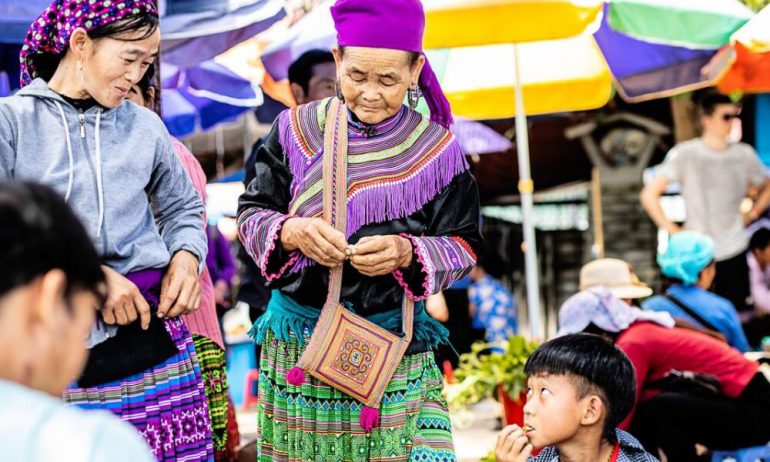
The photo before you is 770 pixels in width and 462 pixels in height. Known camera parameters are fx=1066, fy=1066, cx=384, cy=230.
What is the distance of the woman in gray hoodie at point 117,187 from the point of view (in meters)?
2.73

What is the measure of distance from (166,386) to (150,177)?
589mm

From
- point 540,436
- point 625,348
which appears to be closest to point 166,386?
point 540,436

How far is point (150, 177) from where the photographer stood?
2986 millimetres

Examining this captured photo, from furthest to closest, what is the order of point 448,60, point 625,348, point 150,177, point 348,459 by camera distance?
point 448,60, point 625,348, point 348,459, point 150,177

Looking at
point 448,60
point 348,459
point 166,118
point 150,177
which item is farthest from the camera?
point 166,118

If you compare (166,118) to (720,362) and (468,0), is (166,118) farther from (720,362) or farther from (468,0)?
(720,362)

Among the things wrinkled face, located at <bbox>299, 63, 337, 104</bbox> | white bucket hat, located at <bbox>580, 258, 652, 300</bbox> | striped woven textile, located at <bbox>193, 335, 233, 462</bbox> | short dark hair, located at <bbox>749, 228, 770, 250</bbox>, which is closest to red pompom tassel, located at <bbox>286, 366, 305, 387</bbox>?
striped woven textile, located at <bbox>193, 335, 233, 462</bbox>

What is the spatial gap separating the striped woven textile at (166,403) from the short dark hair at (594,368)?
4.46 ft

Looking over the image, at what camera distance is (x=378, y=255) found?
2955 mm

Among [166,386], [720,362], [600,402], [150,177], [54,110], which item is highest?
[54,110]

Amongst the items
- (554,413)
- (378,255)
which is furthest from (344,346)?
(554,413)

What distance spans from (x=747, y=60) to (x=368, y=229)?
460 cm

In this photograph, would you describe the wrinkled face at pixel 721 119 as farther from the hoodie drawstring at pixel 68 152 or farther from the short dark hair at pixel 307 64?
the hoodie drawstring at pixel 68 152

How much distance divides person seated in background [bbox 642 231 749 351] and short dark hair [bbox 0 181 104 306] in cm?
441
